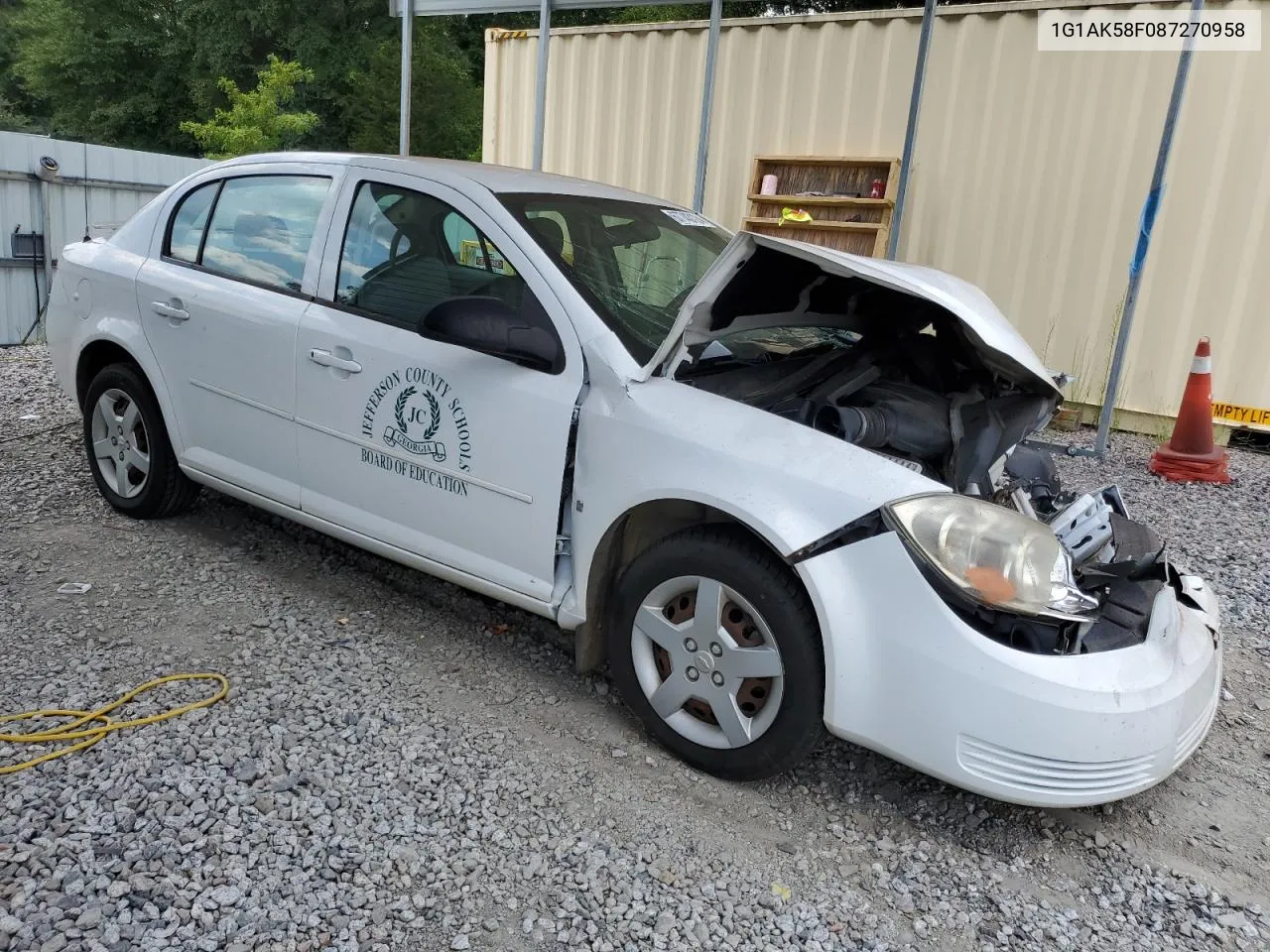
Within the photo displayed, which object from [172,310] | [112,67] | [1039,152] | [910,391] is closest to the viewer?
[910,391]

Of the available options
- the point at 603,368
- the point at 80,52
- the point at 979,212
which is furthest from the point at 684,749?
the point at 80,52

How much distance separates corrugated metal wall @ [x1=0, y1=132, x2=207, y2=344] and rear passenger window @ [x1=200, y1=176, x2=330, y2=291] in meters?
6.86

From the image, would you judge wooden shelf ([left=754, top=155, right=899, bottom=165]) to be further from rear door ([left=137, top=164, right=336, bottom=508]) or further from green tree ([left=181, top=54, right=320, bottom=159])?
green tree ([left=181, top=54, right=320, bottom=159])

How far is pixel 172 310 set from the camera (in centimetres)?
397

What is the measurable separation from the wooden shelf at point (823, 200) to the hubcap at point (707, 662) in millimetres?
5807

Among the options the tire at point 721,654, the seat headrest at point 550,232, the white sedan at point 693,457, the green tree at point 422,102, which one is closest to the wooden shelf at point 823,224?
the white sedan at point 693,457

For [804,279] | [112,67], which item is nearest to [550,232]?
[804,279]

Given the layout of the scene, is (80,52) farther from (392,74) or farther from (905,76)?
(905,76)

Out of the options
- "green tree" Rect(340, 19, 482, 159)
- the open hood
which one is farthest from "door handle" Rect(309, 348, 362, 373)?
"green tree" Rect(340, 19, 482, 159)

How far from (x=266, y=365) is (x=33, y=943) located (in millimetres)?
2107

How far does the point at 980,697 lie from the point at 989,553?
35cm

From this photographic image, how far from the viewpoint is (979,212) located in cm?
764

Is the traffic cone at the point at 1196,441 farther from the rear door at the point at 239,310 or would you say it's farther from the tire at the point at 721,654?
the rear door at the point at 239,310

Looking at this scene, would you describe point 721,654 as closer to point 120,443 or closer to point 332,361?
point 332,361
